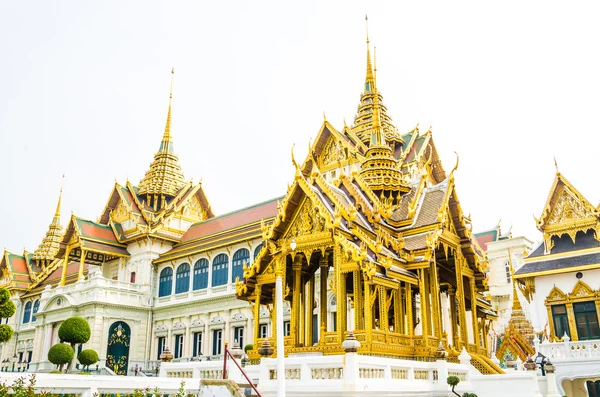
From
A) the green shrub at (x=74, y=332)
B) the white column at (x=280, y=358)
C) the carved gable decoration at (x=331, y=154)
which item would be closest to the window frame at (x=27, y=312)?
the green shrub at (x=74, y=332)

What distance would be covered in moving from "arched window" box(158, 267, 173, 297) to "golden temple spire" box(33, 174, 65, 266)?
943 inches

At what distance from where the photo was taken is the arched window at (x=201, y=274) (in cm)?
3781

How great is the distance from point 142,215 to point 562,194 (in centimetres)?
2956

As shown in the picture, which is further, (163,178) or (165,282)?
(163,178)

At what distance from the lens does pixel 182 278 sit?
3950cm

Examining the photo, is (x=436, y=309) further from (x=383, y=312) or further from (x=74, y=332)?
(x=74, y=332)

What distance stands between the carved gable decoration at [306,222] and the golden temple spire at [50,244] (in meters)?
54.7

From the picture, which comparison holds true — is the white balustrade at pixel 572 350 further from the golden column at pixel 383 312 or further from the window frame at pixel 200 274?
the window frame at pixel 200 274

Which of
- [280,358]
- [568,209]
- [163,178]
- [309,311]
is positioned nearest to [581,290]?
[568,209]

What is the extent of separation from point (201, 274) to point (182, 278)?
201 cm

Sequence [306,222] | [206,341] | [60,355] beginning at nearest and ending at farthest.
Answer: [306,222] → [60,355] → [206,341]

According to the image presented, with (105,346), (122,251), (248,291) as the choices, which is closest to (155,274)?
(122,251)

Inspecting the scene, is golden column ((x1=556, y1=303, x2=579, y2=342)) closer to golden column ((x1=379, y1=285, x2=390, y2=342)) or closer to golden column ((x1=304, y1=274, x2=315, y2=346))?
golden column ((x1=304, y1=274, x2=315, y2=346))

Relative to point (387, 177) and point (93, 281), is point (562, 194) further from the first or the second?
point (93, 281)
